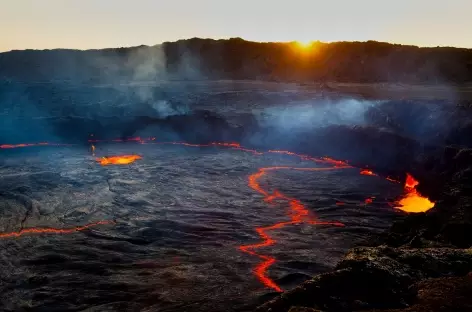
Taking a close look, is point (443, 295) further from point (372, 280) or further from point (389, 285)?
point (372, 280)

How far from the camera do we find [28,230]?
1452 centimetres

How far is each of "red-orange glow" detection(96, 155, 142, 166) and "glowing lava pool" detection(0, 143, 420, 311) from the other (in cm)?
36

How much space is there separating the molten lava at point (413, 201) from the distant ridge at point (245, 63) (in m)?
62.9

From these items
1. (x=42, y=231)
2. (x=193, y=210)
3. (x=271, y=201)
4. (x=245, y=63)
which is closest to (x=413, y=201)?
(x=271, y=201)

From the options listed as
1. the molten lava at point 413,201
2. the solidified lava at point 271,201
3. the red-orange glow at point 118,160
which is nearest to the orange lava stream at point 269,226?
the solidified lava at point 271,201

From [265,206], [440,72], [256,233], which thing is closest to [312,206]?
[265,206]

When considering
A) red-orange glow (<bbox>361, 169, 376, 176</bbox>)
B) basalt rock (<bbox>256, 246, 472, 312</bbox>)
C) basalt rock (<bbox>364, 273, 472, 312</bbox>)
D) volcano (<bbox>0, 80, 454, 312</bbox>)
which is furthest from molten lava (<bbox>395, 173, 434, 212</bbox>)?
basalt rock (<bbox>364, 273, 472, 312</bbox>)

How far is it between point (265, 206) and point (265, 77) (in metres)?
88.7

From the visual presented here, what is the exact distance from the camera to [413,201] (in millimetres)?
19359

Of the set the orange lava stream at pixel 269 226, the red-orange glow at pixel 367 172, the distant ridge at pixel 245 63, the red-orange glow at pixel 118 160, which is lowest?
the orange lava stream at pixel 269 226

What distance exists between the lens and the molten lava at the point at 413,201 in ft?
59.5

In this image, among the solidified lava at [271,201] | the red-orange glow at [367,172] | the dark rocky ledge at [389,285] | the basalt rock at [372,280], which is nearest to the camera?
the dark rocky ledge at [389,285]

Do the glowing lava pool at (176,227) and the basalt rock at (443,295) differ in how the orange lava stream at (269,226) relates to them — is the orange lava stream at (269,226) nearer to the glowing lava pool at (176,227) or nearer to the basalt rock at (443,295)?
the glowing lava pool at (176,227)

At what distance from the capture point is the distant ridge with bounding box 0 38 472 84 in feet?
274
